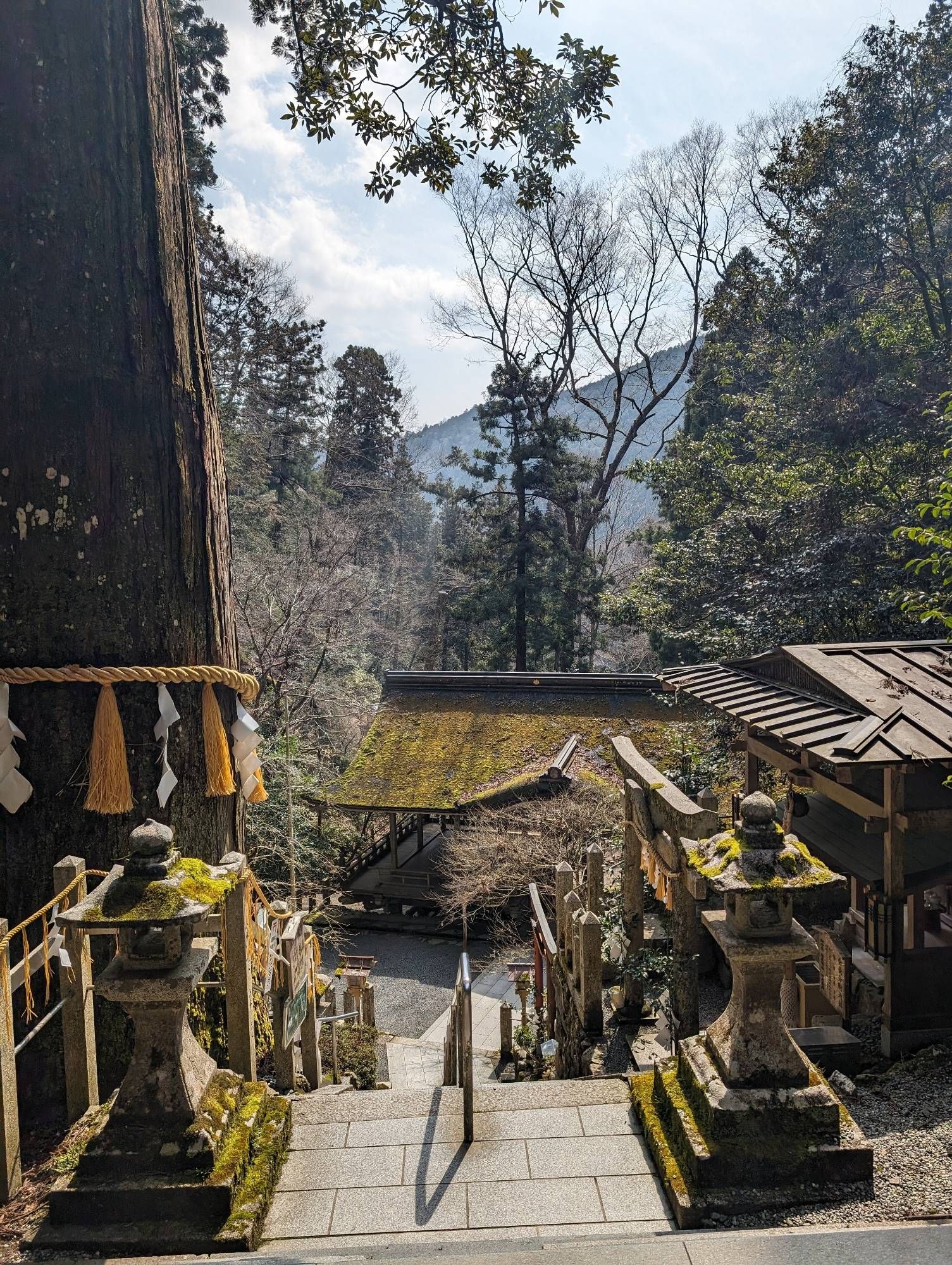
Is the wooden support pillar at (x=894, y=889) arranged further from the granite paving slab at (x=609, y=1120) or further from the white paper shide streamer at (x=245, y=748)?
the white paper shide streamer at (x=245, y=748)

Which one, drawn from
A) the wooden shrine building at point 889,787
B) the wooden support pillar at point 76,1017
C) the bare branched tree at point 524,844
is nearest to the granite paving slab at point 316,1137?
the wooden support pillar at point 76,1017

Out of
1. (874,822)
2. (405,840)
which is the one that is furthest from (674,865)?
(405,840)

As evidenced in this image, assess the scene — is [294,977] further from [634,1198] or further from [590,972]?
[634,1198]

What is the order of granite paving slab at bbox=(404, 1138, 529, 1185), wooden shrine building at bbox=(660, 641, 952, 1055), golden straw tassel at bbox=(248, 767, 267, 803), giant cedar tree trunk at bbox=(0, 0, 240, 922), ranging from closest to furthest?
granite paving slab at bbox=(404, 1138, 529, 1185) → giant cedar tree trunk at bbox=(0, 0, 240, 922) → golden straw tassel at bbox=(248, 767, 267, 803) → wooden shrine building at bbox=(660, 641, 952, 1055)

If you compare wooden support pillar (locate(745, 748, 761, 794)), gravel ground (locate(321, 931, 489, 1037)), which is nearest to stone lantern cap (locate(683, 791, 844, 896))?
wooden support pillar (locate(745, 748, 761, 794))

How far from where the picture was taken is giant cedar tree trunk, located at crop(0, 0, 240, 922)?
382 cm

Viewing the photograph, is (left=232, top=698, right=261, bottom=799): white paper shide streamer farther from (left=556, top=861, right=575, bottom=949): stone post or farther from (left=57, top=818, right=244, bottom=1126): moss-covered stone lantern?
(left=556, top=861, right=575, bottom=949): stone post

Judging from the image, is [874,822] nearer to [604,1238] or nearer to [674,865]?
[674,865]

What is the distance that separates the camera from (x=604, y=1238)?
2.86 metres

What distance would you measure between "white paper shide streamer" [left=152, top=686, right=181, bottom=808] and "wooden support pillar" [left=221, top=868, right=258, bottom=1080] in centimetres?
58

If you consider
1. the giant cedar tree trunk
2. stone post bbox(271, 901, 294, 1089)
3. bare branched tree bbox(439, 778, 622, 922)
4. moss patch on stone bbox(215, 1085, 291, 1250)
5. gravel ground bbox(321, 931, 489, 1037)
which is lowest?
gravel ground bbox(321, 931, 489, 1037)

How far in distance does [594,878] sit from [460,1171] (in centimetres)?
397

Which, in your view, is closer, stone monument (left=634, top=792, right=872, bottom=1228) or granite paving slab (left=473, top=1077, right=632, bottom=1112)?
stone monument (left=634, top=792, right=872, bottom=1228)

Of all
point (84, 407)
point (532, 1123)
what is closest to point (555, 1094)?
point (532, 1123)
